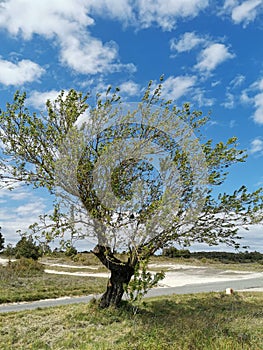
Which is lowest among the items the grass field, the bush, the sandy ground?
the grass field

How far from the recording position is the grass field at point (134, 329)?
276 inches

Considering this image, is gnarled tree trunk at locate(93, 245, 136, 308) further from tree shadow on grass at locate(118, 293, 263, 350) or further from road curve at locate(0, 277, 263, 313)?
road curve at locate(0, 277, 263, 313)

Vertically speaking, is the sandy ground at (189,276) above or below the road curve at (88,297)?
above

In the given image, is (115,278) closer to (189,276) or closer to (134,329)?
(134,329)

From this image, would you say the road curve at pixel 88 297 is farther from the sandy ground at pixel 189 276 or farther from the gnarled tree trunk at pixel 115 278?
the sandy ground at pixel 189 276

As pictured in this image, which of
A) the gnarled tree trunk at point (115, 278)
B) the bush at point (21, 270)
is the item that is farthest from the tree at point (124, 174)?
the bush at point (21, 270)

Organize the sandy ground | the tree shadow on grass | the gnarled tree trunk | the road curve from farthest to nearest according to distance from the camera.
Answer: the sandy ground → the road curve → the gnarled tree trunk → the tree shadow on grass

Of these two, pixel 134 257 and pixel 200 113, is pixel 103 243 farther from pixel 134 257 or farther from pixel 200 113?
pixel 200 113

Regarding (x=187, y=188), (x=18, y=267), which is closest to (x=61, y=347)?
(x=187, y=188)

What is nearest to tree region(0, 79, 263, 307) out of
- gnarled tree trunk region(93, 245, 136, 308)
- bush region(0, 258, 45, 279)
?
gnarled tree trunk region(93, 245, 136, 308)

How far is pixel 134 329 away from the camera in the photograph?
7.98 meters

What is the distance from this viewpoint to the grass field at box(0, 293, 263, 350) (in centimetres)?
702

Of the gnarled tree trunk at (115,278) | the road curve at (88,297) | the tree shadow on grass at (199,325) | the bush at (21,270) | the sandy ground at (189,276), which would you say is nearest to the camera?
the tree shadow on grass at (199,325)

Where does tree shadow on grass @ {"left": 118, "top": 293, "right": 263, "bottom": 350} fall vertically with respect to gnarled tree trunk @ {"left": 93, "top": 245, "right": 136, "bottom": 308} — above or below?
below
